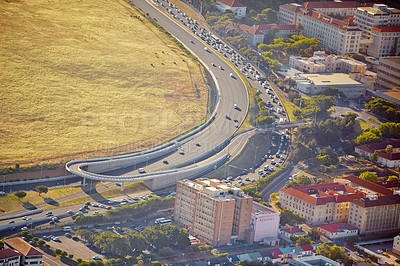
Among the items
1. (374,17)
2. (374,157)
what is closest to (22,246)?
(374,157)

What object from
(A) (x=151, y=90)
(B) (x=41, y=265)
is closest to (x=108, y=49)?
(A) (x=151, y=90)

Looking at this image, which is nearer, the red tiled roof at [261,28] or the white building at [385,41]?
the red tiled roof at [261,28]

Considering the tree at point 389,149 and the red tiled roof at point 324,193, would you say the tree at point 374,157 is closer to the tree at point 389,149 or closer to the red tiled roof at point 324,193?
the tree at point 389,149

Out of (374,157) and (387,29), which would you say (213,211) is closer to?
(374,157)

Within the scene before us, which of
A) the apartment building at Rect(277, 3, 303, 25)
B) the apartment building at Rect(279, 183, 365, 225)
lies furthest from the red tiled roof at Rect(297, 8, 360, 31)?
the apartment building at Rect(279, 183, 365, 225)

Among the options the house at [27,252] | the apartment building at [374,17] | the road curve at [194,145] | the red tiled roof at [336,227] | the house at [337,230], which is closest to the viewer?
the house at [27,252]

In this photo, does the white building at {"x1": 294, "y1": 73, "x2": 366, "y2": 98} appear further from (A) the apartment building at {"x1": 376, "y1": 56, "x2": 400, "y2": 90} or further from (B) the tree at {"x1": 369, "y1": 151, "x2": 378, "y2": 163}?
(B) the tree at {"x1": 369, "y1": 151, "x2": 378, "y2": 163}

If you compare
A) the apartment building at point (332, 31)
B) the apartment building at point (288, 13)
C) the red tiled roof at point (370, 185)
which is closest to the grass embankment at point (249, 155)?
the red tiled roof at point (370, 185)
